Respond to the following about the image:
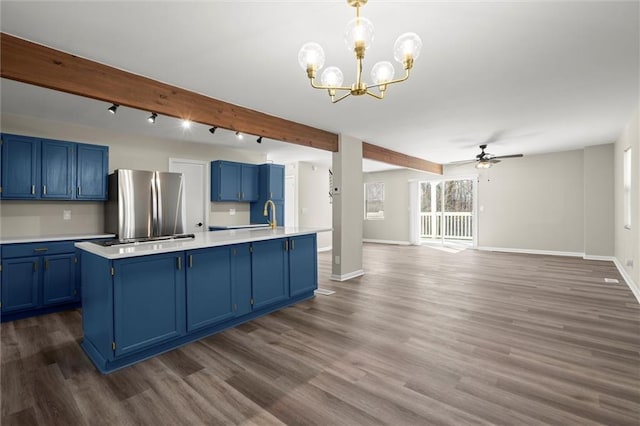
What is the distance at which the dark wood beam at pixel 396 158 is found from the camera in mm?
6090

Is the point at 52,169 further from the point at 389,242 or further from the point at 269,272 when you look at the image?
the point at 389,242

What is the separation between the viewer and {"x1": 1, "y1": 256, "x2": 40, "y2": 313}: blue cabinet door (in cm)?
345

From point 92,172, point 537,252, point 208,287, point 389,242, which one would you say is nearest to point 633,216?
point 537,252

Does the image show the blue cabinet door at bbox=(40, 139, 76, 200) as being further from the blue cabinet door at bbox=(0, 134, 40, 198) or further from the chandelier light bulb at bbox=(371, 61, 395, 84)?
the chandelier light bulb at bbox=(371, 61, 395, 84)

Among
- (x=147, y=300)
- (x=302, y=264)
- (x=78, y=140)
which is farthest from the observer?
(x=78, y=140)

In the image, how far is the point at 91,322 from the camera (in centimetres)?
264

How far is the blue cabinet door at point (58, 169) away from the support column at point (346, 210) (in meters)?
3.77

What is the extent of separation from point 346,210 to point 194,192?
2921 mm

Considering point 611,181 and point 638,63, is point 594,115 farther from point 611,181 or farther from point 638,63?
point 611,181

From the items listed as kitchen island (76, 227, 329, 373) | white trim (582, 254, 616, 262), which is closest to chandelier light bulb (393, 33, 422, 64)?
kitchen island (76, 227, 329, 373)

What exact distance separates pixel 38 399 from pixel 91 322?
69 centimetres

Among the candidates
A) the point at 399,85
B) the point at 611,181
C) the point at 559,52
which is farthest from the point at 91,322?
the point at 611,181

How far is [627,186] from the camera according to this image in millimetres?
4938

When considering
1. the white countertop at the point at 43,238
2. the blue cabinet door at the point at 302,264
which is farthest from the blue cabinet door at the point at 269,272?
the white countertop at the point at 43,238
